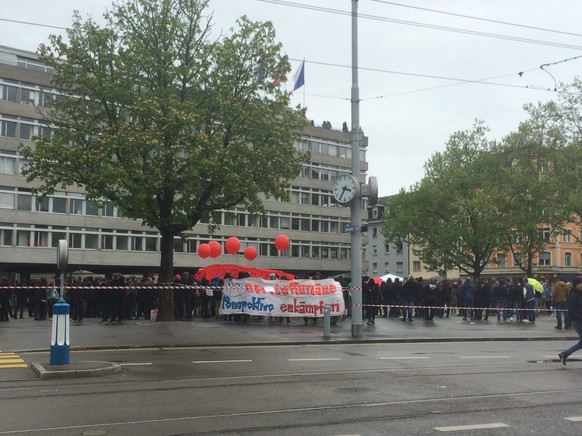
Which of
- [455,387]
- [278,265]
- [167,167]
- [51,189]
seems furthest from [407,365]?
[278,265]

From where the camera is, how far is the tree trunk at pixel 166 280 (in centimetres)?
2483

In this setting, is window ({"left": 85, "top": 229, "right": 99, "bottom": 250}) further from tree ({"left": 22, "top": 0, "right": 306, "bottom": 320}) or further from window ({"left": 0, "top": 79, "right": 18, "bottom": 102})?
tree ({"left": 22, "top": 0, "right": 306, "bottom": 320})

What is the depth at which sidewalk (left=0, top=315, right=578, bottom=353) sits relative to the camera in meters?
16.8

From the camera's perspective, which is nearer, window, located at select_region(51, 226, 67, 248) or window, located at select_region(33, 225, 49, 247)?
window, located at select_region(33, 225, 49, 247)

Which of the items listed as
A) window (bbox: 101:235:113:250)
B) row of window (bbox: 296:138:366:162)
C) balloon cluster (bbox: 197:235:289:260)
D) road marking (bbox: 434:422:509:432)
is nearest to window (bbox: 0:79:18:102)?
window (bbox: 101:235:113:250)

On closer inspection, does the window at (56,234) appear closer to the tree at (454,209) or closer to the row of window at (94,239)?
the row of window at (94,239)

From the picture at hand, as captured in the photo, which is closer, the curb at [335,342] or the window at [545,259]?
the curb at [335,342]

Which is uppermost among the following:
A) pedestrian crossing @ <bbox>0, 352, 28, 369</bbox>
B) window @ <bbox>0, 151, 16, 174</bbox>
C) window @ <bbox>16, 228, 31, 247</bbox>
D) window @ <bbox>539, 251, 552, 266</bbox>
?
window @ <bbox>0, 151, 16, 174</bbox>

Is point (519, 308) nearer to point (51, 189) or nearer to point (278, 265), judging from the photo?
point (51, 189)

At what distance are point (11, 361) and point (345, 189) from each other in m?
10.3

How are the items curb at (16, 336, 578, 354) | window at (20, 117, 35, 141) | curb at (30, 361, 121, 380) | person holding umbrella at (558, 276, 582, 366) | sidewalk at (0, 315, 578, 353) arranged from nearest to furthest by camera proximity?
curb at (30, 361, 121, 380) → person holding umbrella at (558, 276, 582, 366) → curb at (16, 336, 578, 354) → sidewalk at (0, 315, 578, 353) → window at (20, 117, 35, 141)

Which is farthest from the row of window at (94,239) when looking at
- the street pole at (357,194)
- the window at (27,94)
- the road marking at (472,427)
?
the road marking at (472,427)

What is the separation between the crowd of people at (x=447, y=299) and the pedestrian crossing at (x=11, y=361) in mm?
15056

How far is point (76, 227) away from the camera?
2269 inches
